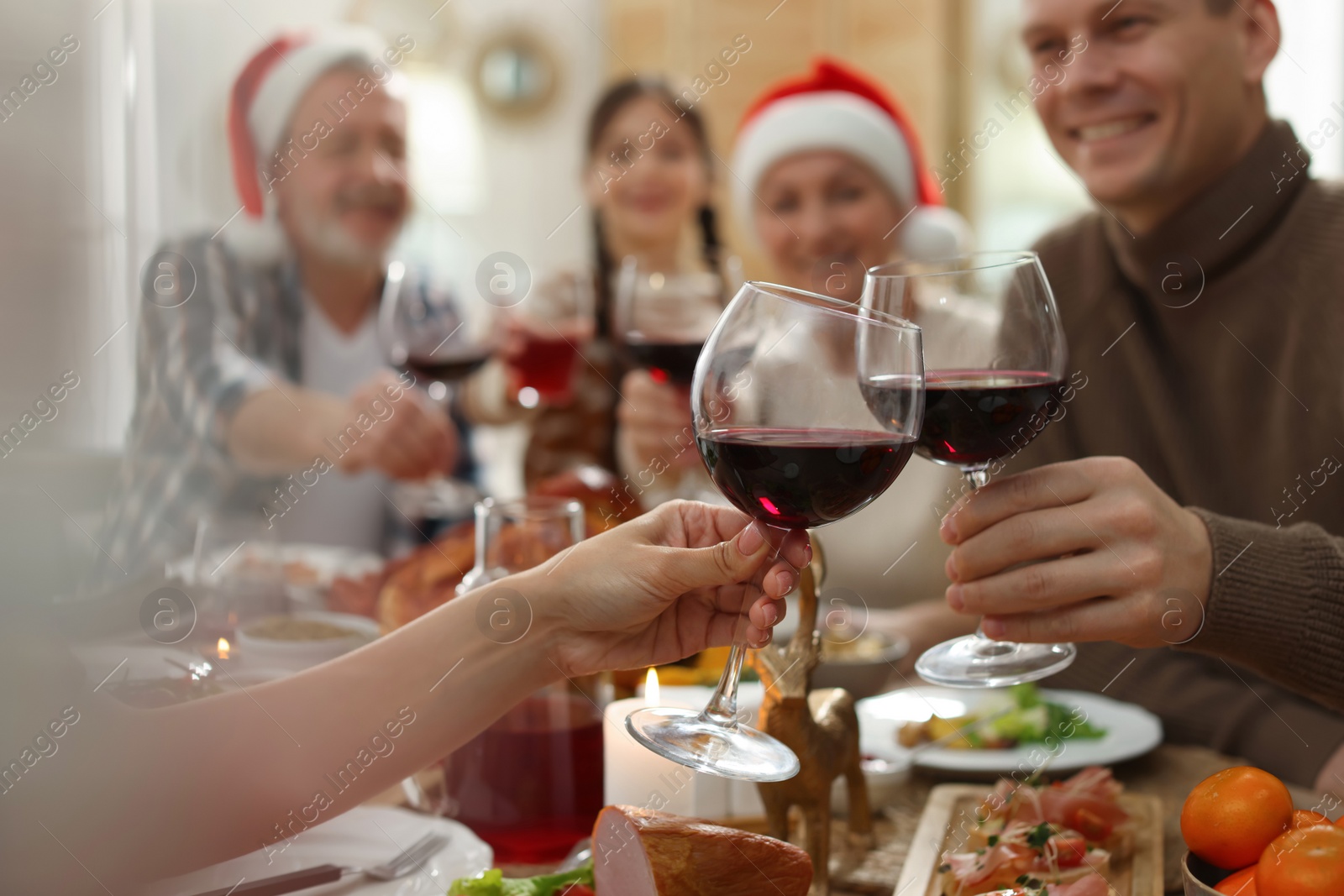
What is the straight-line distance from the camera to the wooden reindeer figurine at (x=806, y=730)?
33.6 inches

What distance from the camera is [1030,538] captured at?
2.77ft

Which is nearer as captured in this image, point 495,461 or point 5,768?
point 5,768

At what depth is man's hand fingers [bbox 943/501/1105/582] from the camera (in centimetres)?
84

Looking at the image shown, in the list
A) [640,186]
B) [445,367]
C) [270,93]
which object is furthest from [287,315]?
[445,367]

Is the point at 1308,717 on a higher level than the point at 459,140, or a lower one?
lower

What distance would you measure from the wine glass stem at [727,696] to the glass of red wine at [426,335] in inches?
48.2

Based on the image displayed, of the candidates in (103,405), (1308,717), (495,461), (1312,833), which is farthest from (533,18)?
(1312,833)

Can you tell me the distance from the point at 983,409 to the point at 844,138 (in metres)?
1.65

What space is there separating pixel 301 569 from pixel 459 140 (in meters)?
4.37

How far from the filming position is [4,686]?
30.1 inches

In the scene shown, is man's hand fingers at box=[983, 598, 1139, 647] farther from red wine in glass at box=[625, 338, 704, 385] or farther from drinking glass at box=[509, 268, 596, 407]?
drinking glass at box=[509, 268, 596, 407]

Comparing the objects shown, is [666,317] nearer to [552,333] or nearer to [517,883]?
[552,333]

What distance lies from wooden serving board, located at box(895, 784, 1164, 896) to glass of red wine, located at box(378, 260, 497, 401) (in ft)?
3.93

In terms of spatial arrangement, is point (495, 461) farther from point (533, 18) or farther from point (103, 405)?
point (103, 405)
